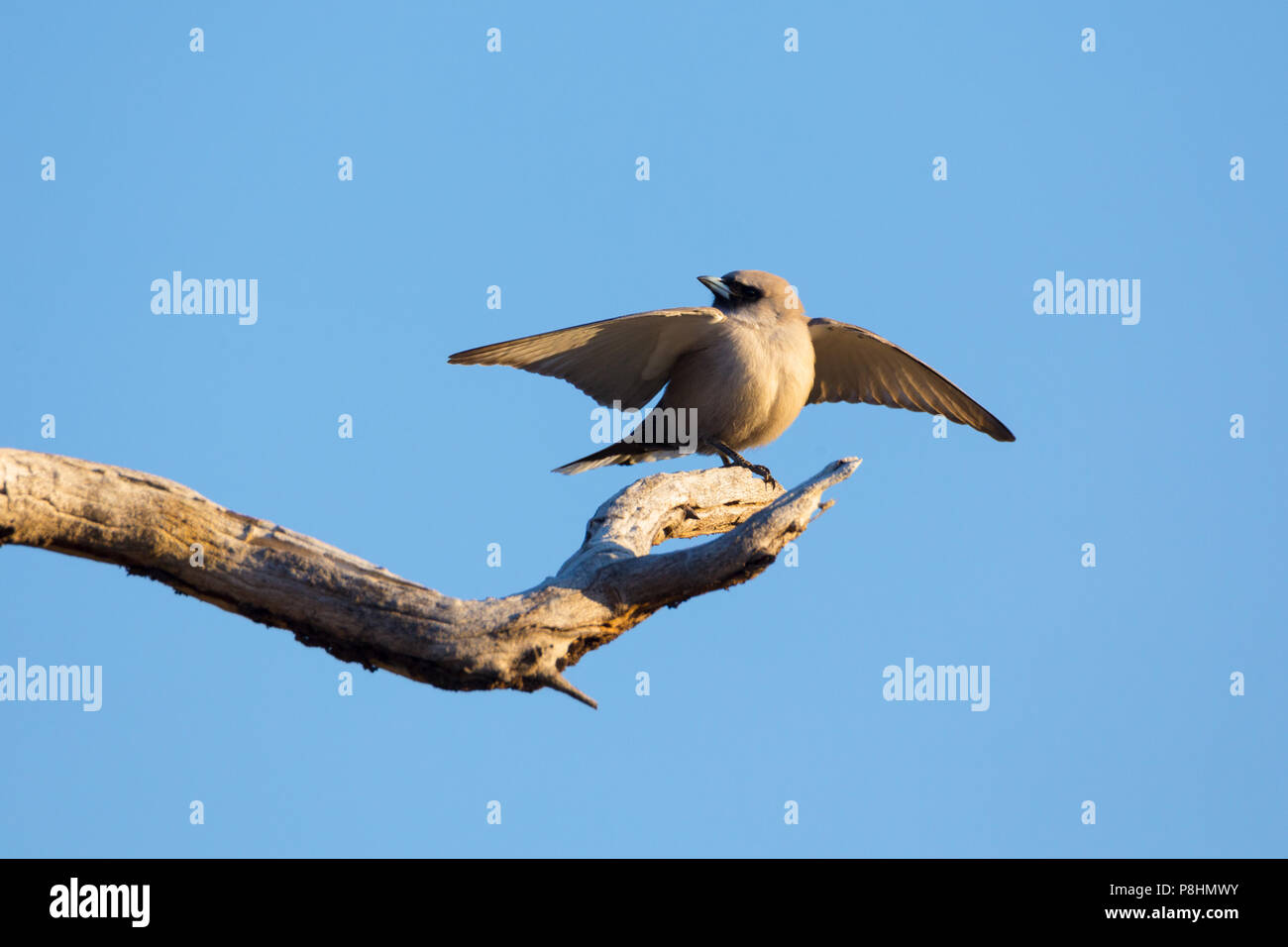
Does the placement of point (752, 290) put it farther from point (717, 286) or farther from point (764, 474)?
point (764, 474)

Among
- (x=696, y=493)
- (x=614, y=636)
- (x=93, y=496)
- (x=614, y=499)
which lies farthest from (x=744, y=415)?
(x=93, y=496)

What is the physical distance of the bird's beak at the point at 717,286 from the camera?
7883 mm

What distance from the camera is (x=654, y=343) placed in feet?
25.7

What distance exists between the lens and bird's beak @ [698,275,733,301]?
7883mm

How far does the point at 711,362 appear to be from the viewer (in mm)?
7617

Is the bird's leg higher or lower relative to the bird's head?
lower

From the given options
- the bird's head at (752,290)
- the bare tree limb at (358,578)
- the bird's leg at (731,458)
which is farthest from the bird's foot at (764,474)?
the bare tree limb at (358,578)

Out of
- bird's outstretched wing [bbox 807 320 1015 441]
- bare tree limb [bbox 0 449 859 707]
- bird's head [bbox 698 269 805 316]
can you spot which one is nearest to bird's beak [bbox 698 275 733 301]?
bird's head [bbox 698 269 805 316]

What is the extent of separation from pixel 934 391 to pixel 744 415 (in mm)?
1858

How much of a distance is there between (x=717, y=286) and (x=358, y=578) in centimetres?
372

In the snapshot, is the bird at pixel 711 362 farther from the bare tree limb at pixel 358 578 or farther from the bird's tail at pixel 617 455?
the bare tree limb at pixel 358 578

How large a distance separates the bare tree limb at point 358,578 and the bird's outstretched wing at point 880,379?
3022mm

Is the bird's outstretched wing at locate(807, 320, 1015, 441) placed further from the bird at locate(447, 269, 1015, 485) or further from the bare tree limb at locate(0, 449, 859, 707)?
the bare tree limb at locate(0, 449, 859, 707)
